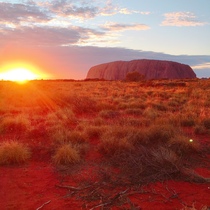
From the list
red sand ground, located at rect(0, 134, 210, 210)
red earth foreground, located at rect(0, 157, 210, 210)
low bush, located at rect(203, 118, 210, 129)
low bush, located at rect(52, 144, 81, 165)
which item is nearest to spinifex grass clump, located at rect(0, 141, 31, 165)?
red sand ground, located at rect(0, 134, 210, 210)

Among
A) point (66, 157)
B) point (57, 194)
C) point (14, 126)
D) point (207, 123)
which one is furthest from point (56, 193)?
point (207, 123)

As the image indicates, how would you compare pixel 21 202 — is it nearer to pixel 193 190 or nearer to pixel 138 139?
pixel 193 190

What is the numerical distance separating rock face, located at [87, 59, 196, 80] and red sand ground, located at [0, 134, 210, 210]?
111 m

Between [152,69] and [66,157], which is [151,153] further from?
[152,69]

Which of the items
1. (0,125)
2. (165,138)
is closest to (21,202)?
(165,138)

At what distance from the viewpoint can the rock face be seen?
386 ft

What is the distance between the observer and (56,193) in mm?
5324

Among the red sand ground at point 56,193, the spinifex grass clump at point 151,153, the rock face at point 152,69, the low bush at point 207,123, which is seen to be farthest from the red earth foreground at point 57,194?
the rock face at point 152,69

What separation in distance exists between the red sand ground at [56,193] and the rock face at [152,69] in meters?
111

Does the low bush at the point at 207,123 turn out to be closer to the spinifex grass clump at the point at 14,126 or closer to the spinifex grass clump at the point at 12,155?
the spinifex grass clump at the point at 14,126

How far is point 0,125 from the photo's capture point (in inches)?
412

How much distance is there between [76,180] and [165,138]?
142 inches

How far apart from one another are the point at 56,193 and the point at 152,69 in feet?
390

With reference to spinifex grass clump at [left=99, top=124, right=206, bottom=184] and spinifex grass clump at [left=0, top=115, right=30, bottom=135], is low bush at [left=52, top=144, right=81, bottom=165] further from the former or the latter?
spinifex grass clump at [left=0, top=115, right=30, bottom=135]
